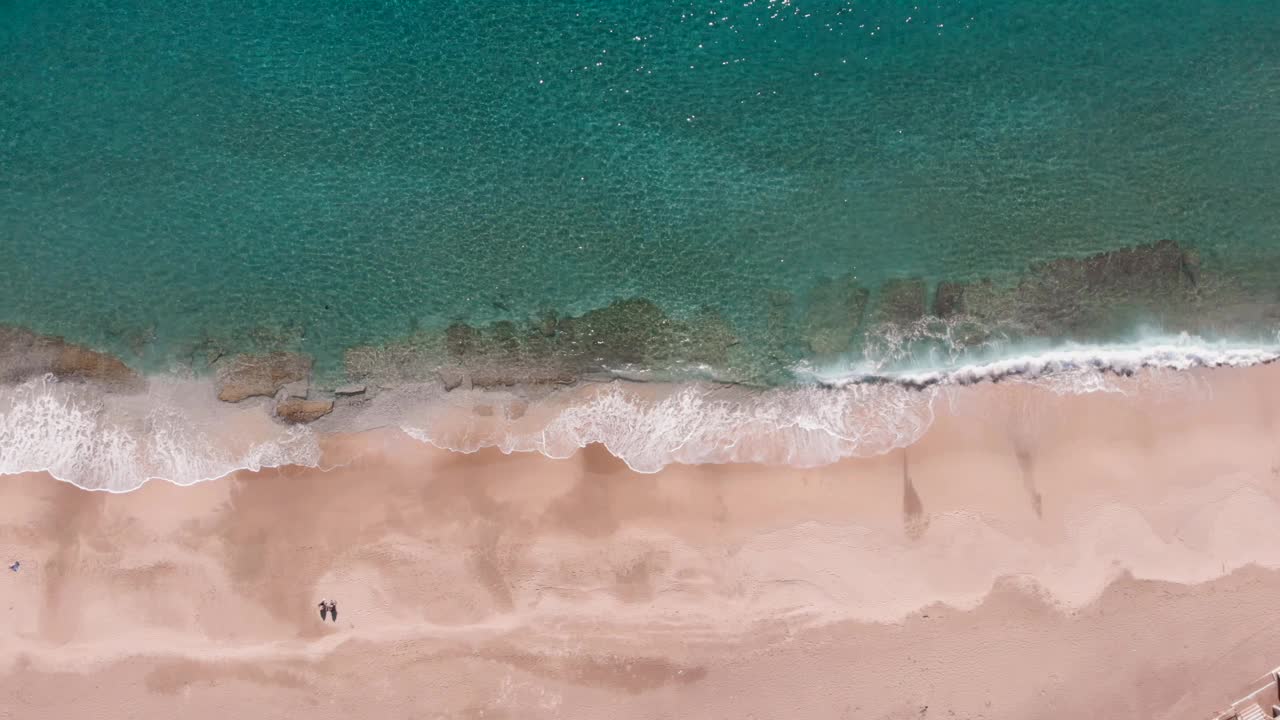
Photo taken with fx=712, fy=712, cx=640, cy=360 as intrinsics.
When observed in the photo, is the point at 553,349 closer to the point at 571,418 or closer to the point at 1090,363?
the point at 571,418

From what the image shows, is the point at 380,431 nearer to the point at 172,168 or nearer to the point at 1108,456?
the point at 172,168

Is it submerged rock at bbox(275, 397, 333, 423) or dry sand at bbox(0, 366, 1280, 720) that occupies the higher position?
submerged rock at bbox(275, 397, 333, 423)

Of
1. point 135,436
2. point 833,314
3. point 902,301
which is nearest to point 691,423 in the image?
point 833,314

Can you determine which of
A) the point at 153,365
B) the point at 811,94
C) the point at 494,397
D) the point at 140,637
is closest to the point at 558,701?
the point at 494,397

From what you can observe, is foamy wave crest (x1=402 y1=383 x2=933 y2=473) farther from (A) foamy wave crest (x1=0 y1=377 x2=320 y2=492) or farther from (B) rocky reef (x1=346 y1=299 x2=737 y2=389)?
(A) foamy wave crest (x1=0 y1=377 x2=320 y2=492)

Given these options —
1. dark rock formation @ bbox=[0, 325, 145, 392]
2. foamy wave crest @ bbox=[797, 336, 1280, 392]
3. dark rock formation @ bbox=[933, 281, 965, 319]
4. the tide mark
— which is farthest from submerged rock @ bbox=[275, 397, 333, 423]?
dark rock formation @ bbox=[933, 281, 965, 319]

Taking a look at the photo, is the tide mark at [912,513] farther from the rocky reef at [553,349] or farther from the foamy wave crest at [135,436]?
Result: the foamy wave crest at [135,436]
